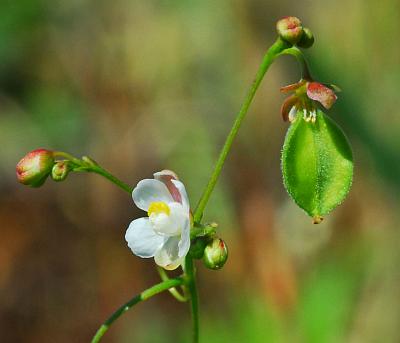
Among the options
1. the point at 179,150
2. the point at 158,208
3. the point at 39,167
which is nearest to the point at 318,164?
the point at 158,208

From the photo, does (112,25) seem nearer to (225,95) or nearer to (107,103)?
(107,103)

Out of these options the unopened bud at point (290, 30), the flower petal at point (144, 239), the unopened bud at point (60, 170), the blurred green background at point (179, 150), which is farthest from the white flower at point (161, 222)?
the blurred green background at point (179, 150)

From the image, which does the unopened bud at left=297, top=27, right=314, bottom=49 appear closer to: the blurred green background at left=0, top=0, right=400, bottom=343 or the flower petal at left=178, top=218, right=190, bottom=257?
the flower petal at left=178, top=218, right=190, bottom=257

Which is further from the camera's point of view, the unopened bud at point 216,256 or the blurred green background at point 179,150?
the blurred green background at point 179,150

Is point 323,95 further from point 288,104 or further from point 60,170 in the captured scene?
point 60,170

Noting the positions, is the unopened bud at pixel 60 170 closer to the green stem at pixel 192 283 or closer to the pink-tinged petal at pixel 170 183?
the pink-tinged petal at pixel 170 183

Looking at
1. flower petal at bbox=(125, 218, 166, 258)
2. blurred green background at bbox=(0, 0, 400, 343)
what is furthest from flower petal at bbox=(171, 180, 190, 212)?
blurred green background at bbox=(0, 0, 400, 343)

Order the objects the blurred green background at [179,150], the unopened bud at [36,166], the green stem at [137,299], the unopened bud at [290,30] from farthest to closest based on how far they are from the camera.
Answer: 1. the blurred green background at [179,150]
2. the unopened bud at [36,166]
3. the green stem at [137,299]
4. the unopened bud at [290,30]
